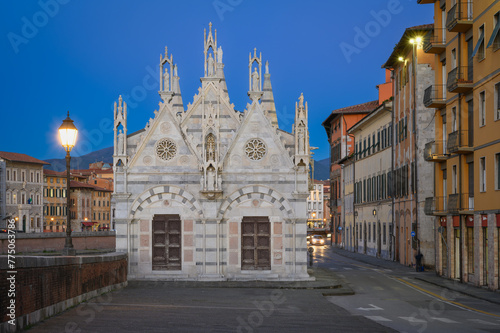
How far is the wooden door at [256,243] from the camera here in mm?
34625

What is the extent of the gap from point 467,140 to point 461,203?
10.1 ft

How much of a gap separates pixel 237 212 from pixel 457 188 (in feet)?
36.4

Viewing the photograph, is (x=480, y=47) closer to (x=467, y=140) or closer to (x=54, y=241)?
(x=467, y=140)

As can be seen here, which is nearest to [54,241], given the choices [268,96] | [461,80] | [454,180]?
[268,96]

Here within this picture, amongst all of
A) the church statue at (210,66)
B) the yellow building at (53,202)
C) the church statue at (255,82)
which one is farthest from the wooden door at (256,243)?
the yellow building at (53,202)

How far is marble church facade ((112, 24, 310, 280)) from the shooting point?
34.5m

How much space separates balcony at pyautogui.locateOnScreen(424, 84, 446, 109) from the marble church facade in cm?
901

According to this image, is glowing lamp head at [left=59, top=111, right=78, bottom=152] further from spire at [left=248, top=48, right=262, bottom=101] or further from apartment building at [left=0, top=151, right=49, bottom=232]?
apartment building at [left=0, top=151, right=49, bottom=232]

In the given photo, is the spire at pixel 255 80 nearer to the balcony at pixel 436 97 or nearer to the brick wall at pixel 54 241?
the balcony at pixel 436 97

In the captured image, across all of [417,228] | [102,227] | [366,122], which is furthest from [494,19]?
[102,227]

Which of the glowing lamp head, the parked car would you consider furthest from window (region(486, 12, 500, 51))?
the parked car

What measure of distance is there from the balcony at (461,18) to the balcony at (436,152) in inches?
256

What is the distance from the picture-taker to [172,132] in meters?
35.1

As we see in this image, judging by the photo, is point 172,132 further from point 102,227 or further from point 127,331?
point 102,227
